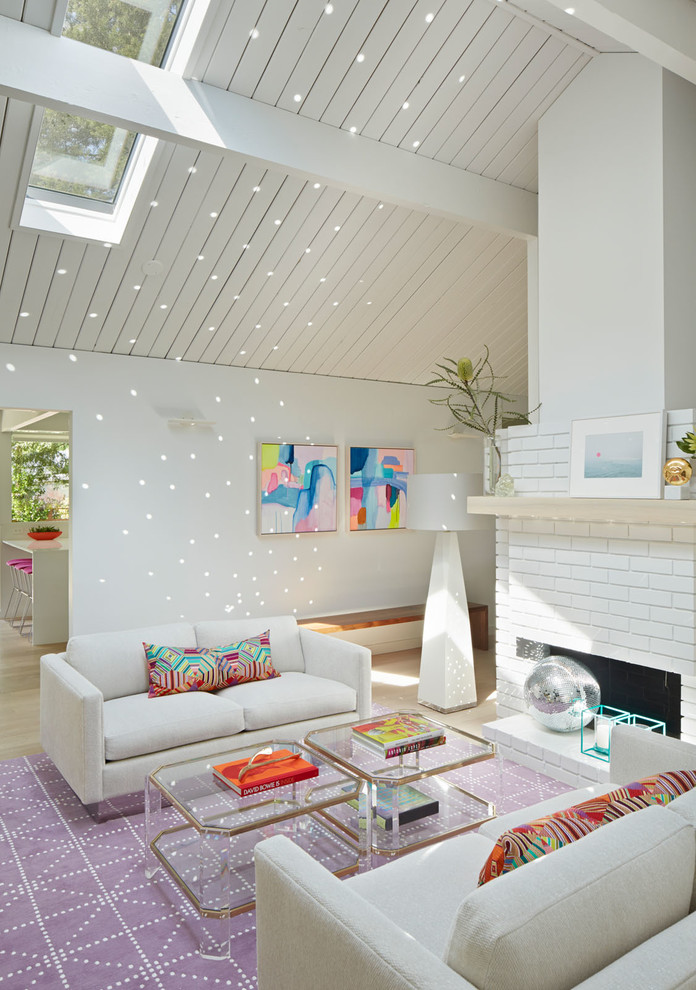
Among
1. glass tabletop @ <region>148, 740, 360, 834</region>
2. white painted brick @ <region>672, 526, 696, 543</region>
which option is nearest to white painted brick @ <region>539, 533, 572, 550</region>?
white painted brick @ <region>672, 526, 696, 543</region>

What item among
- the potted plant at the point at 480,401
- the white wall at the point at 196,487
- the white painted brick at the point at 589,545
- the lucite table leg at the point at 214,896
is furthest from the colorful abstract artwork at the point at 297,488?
the lucite table leg at the point at 214,896

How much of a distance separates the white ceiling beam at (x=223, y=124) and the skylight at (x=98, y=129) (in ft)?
0.31

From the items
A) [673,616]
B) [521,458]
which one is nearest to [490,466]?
[521,458]

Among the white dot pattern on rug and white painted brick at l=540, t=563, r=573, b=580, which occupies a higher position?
white painted brick at l=540, t=563, r=573, b=580

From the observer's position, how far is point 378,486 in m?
6.54

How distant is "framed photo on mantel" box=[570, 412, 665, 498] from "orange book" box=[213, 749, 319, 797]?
1991 mm

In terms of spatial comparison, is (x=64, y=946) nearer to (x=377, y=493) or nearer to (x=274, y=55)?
(x=274, y=55)

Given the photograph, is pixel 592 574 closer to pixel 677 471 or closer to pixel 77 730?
pixel 677 471

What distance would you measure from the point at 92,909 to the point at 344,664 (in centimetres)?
185

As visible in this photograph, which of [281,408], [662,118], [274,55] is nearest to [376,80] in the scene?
[274,55]

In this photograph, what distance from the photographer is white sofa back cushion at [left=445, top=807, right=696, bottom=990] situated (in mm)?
1256

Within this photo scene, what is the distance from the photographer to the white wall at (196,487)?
505 cm

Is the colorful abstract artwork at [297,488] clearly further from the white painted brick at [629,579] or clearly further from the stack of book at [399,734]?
the white painted brick at [629,579]

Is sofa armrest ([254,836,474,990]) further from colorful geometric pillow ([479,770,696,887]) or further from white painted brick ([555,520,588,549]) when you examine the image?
white painted brick ([555,520,588,549])
